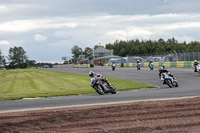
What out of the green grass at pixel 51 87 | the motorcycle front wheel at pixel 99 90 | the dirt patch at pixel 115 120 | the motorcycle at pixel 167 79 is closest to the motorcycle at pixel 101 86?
the motorcycle front wheel at pixel 99 90

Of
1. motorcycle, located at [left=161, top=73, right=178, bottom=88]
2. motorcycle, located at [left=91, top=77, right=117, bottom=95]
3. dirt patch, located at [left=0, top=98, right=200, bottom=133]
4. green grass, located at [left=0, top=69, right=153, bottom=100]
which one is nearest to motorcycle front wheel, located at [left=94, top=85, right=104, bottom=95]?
motorcycle, located at [left=91, top=77, right=117, bottom=95]

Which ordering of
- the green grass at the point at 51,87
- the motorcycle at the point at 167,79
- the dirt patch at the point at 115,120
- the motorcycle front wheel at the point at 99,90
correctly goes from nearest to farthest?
the dirt patch at the point at 115,120
the motorcycle front wheel at the point at 99,90
the green grass at the point at 51,87
the motorcycle at the point at 167,79

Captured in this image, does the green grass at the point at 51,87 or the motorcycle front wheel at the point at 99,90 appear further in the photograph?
the green grass at the point at 51,87

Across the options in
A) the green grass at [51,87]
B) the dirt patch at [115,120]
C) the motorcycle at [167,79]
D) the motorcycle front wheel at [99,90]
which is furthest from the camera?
the motorcycle at [167,79]

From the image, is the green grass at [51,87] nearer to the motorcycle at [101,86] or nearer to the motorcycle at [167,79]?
the motorcycle at [101,86]

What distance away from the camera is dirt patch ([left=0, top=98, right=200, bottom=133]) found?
27.2 ft

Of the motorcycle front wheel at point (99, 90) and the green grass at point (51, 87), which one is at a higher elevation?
the motorcycle front wheel at point (99, 90)

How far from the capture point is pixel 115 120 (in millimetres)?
9195

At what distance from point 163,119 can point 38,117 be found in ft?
10.6

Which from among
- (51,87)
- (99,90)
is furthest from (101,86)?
(51,87)

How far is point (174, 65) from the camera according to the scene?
6378 cm

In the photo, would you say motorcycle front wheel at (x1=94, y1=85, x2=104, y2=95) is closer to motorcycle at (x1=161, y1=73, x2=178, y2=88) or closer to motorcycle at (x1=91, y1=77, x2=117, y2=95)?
motorcycle at (x1=91, y1=77, x2=117, y2=95)

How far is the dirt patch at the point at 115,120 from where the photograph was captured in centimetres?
830

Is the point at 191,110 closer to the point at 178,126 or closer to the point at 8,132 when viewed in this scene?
the point at 178,126
